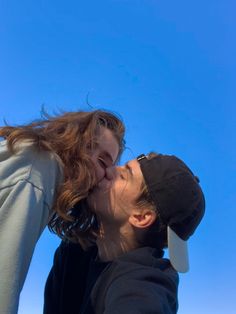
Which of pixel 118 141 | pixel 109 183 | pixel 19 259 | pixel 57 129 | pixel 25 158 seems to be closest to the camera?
pixel 19 259

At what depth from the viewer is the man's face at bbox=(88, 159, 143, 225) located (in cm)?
363

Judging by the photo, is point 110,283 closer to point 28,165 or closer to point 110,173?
point 110,173

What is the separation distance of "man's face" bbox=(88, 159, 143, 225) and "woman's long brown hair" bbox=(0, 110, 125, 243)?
0.13m

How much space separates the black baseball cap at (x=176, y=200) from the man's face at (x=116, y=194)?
113mm

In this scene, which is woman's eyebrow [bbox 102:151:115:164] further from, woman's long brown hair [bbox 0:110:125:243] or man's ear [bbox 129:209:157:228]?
man's ear [bbox 129:209:157:228]

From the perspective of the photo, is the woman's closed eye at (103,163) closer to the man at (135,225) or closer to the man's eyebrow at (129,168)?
the man at (135,225)

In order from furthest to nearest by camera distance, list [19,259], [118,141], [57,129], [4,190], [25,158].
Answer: [118,141] < [57,129] < [25,158] < [4,190] < [19,259]

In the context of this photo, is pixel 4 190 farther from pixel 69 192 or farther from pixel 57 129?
pixel 57 129

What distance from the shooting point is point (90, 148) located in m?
3.52

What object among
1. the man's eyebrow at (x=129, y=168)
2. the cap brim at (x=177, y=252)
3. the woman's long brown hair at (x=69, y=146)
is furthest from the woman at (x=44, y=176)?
the cap brim at (x=177, y=252)

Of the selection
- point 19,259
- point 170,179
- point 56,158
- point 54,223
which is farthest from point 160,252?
point 19,259

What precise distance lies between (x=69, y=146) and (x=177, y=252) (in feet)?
4.05

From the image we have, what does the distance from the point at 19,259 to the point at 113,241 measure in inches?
53.9

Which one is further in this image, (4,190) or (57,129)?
(57,129)
